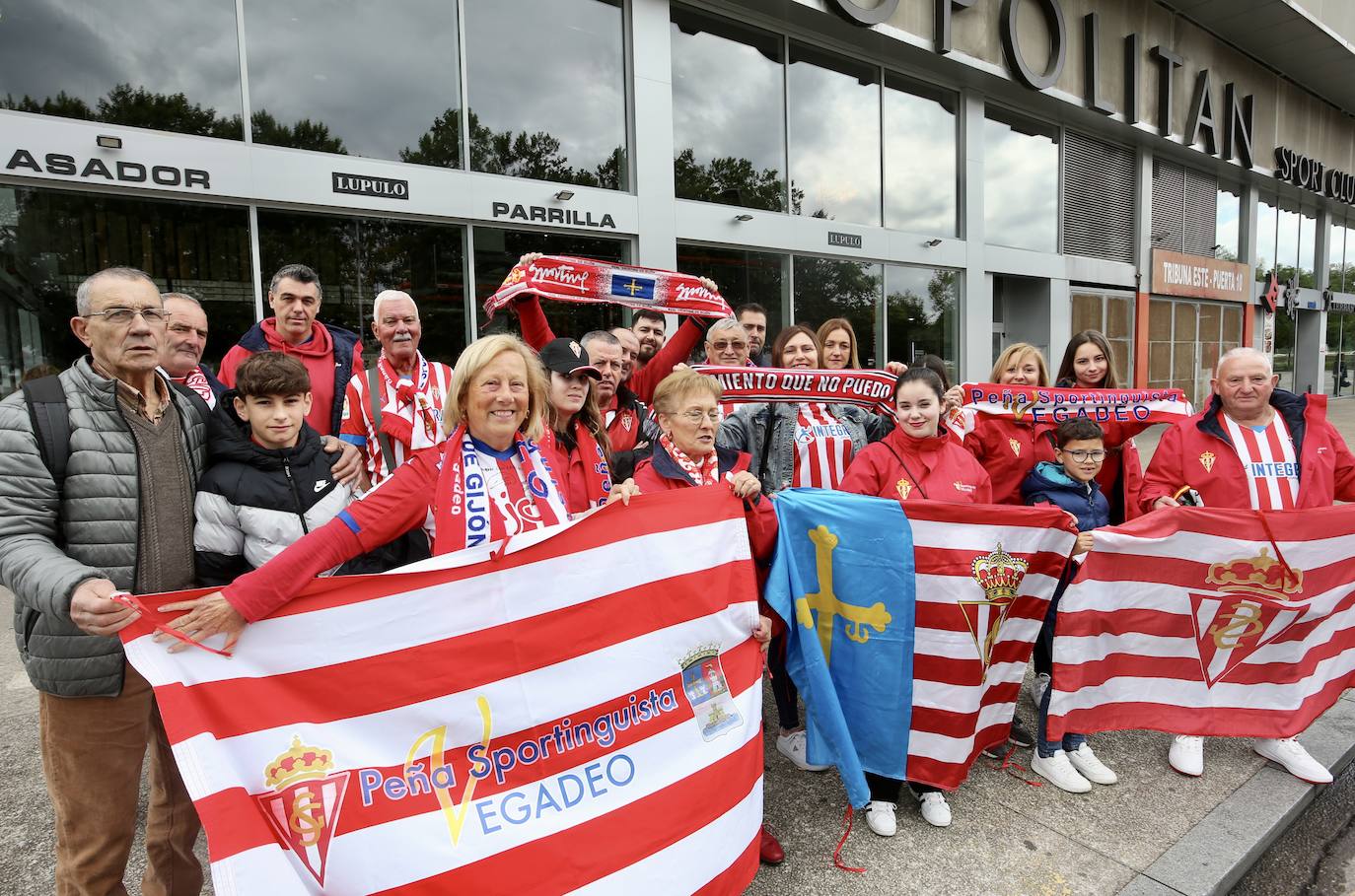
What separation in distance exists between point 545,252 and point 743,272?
326 centimetres

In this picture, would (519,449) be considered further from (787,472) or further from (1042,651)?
(1042,651)

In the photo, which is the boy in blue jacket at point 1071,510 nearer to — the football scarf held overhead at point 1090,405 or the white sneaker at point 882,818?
the football scarf held overhead at point 1090,405

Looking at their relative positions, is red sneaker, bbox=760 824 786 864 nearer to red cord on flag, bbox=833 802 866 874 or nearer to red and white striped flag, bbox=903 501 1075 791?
red cord on flag, bbox=833 802 866 874

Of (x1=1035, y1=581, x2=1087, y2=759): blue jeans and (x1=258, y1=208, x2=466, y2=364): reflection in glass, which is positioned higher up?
(x1=258, y1=208, x2=466, y2=364): reflection in glass

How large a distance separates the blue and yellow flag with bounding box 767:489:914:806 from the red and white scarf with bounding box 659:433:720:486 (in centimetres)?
33

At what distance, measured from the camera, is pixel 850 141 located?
12.6m

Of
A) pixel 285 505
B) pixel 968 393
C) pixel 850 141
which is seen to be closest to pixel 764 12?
pixel 850 141

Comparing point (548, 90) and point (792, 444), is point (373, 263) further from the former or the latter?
point (792, 444)

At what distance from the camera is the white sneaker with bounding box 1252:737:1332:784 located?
134 inches

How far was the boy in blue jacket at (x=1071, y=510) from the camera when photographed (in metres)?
3.40

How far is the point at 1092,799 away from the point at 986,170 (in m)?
13.8

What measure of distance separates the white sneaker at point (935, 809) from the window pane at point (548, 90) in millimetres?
8315

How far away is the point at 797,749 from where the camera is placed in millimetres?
3635

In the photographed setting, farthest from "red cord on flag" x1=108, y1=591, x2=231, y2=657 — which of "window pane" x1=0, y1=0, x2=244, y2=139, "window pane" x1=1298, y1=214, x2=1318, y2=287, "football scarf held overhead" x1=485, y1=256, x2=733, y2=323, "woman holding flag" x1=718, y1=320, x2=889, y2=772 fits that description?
"window pane" x1=1298, y1=214, x2=1318, y2=287
